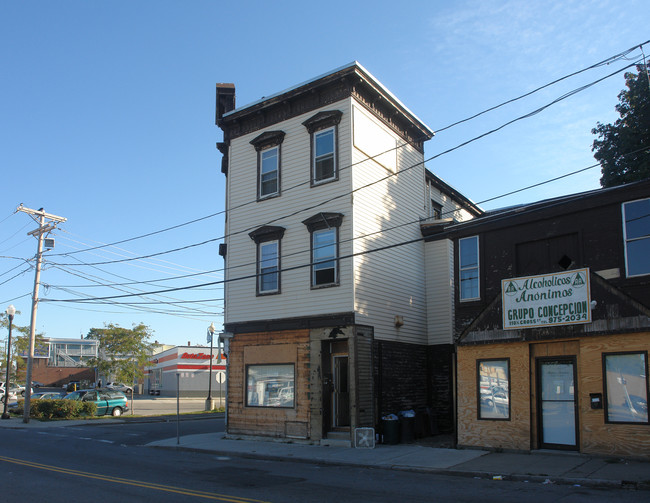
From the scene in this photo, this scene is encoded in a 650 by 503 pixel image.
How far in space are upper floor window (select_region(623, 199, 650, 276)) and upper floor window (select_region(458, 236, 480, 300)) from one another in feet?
14.9

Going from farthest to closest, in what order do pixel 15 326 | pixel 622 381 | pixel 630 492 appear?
pixel 15 326 → pixel 622 381 → pixel 630 492

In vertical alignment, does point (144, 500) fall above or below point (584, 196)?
below

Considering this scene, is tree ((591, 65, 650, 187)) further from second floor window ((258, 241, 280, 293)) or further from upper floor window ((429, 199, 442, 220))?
second floor window ((258, 241, 280, 293))

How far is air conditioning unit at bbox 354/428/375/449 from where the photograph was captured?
55.6ft

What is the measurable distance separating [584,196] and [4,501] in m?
14.2

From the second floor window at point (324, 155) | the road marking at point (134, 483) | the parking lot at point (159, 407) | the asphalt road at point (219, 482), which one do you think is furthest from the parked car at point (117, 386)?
the road marking at point (134, 483)

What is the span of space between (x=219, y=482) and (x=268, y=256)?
1026cm

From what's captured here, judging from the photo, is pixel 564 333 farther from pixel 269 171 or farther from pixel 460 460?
pixel 269 171

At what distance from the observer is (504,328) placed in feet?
50.3

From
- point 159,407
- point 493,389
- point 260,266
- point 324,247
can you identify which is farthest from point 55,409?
point 493,389

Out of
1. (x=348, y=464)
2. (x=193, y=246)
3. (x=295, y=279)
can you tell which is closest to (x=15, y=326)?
(x=193, y=246)

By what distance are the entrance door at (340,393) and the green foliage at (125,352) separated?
45.2 m

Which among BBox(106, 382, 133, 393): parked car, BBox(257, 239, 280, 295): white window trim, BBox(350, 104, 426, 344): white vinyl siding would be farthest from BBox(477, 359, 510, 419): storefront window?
BBox(106, 382, 133, 393): parked car

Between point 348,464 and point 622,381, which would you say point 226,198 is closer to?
point 348,464
